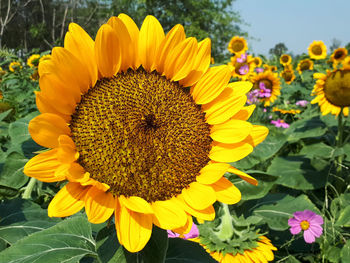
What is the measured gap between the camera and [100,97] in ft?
2.85

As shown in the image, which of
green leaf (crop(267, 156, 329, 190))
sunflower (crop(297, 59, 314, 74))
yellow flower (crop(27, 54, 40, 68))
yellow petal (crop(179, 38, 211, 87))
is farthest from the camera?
sunflower (crop(297, 59, 314, 74))

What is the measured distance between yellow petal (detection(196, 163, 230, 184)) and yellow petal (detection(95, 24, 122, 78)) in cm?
34

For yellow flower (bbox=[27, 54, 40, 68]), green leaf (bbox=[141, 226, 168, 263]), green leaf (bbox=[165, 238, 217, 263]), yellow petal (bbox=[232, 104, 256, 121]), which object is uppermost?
yellow petal (bbox=[232, 104, 256, 121])

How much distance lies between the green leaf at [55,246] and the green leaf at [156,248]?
0.56ft

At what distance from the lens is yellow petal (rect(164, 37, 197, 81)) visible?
92 centimetres

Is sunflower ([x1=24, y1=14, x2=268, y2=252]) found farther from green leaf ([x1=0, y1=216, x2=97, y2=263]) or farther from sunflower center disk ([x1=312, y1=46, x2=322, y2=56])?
sunflower center disk ([x1=312, y1=46, x2=322, y2=56])

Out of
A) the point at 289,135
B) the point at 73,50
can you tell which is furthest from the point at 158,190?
the point at 289,135

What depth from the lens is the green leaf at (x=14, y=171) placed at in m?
Result: 1.54

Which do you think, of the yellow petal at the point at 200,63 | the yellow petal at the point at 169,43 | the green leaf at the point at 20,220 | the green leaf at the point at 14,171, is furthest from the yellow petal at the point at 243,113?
the green leaf at the point at 14,171

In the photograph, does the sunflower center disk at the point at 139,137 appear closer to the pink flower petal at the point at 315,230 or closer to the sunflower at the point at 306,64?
the pink flower petal at the point at 315,230

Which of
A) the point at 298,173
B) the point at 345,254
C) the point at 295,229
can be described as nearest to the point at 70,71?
the point at 295,229

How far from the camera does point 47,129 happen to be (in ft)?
2.44

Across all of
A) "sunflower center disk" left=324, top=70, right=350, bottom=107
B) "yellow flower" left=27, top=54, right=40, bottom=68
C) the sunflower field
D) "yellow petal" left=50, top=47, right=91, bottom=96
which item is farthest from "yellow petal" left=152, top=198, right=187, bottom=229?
"yellow flower" left=27, top=54, right=40, bottom=68

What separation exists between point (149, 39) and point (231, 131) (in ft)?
1.09
